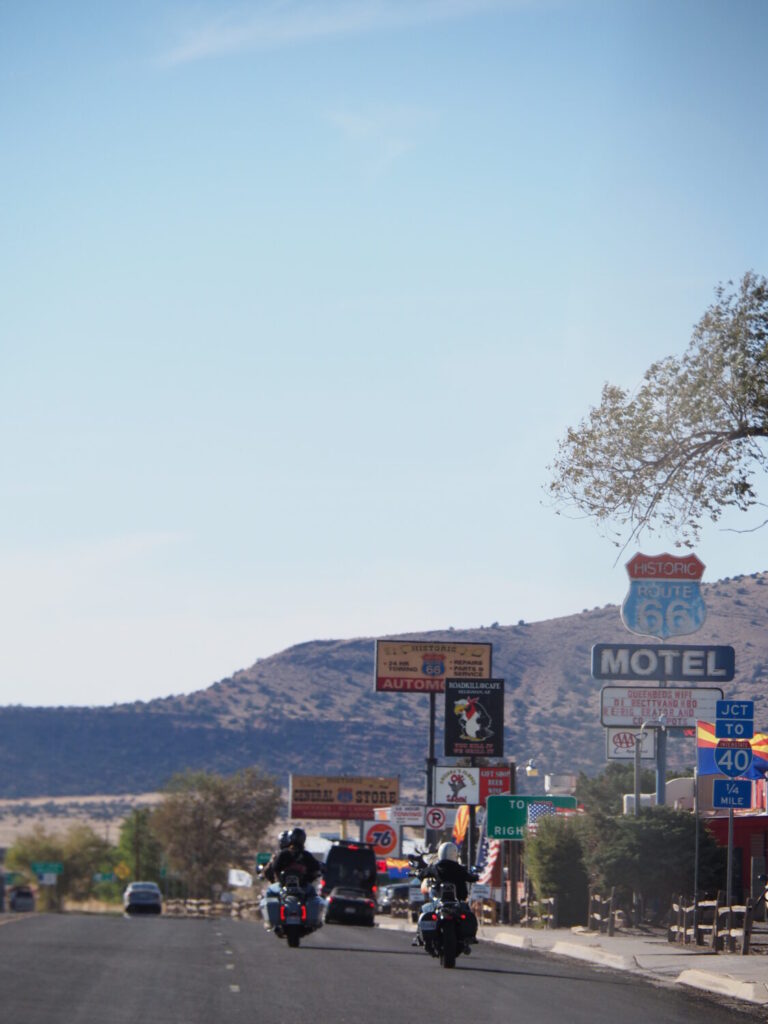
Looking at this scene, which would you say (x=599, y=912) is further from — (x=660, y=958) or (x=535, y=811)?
(x=660, y=958)

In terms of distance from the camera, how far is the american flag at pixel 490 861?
58250mm

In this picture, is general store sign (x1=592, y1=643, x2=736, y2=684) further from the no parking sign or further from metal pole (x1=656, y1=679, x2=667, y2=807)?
the no parking sign

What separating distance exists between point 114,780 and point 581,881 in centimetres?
15619

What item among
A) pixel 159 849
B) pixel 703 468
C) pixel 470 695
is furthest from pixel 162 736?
pixel 703 468

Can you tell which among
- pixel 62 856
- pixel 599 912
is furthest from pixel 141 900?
pixel 62 856

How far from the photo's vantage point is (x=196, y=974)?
80.1ft

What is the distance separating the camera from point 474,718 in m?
77.9

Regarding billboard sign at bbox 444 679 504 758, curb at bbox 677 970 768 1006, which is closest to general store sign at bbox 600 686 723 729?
curb at bbox 677 970 768 1006

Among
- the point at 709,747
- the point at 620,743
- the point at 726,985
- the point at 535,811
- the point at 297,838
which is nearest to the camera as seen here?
the point at 726,985

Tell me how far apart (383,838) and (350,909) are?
1174 inches

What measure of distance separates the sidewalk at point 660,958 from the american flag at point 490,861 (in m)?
15.9

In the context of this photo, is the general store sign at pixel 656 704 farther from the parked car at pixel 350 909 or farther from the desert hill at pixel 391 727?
the desert hill at pixel 391 727

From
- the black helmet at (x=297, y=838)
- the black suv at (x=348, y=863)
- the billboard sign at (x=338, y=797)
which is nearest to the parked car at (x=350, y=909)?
the black suv at (x=348, y=863)

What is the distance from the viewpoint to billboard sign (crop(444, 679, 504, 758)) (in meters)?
77.1
